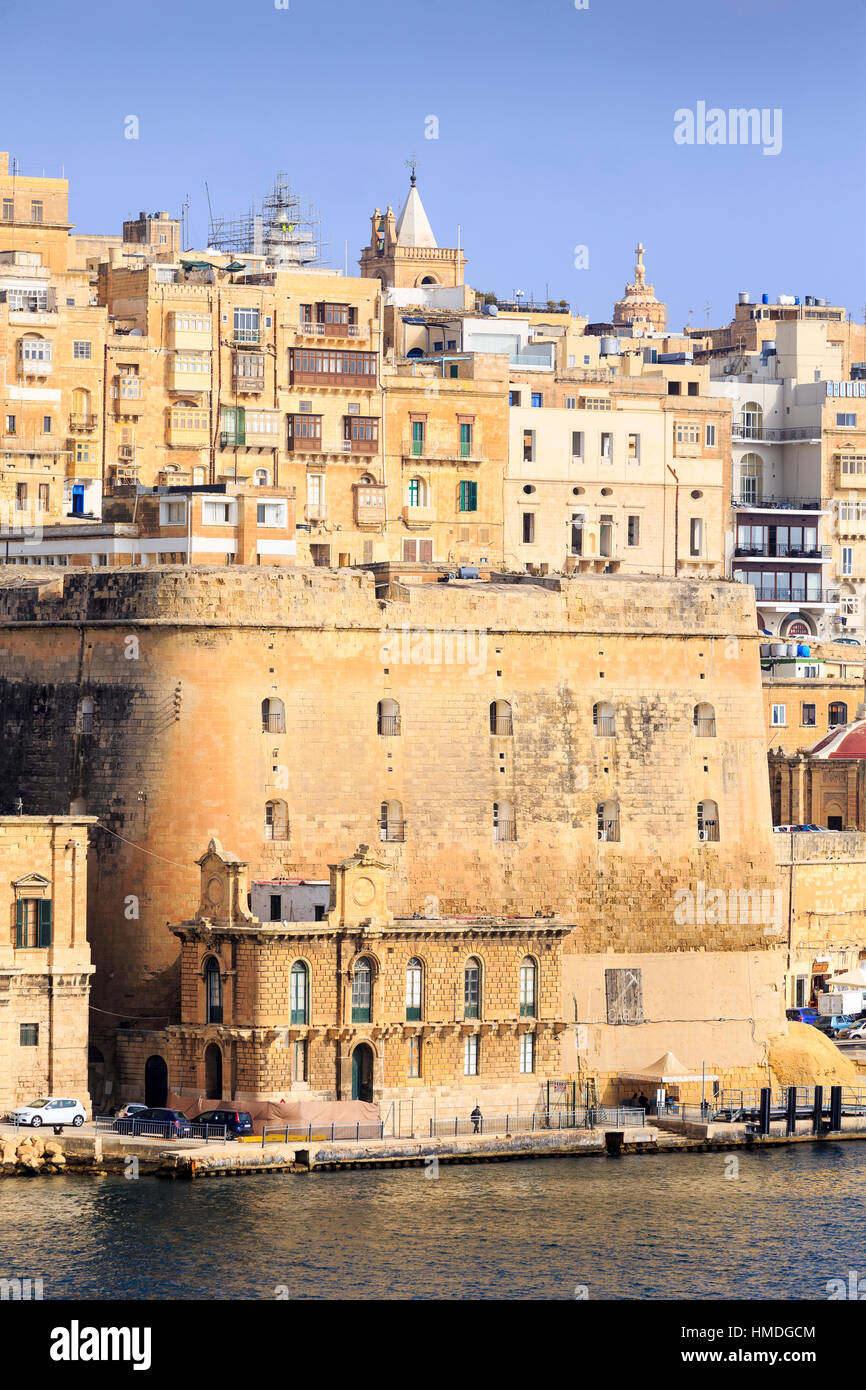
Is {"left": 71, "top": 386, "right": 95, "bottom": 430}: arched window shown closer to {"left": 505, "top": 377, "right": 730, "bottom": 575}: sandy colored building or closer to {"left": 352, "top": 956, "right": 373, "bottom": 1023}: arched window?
{"left": 505, "top": 377, "right": 730, "bottom": 575}: sandy colored building

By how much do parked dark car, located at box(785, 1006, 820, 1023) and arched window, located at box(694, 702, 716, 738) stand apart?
8.08 m

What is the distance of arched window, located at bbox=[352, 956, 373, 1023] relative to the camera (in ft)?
204

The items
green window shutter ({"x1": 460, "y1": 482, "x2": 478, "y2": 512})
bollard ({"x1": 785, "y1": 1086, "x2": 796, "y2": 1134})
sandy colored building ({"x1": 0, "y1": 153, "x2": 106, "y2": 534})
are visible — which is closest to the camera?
bollard ({"x1": 785, "y1": 1086, "x2": 796, "y2": 1134})

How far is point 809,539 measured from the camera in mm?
103562

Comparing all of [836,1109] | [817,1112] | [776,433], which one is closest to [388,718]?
[817,1112]

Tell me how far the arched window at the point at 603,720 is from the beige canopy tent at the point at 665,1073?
6.23m

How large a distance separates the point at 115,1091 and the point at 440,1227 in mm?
9435

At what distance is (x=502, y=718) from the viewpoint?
67.4 metres

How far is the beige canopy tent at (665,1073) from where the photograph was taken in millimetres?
66500

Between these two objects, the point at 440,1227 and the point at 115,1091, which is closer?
the point at 440,1227

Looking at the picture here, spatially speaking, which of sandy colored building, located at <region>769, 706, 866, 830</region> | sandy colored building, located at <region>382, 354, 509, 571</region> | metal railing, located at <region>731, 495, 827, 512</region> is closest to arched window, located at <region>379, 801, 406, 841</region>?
sandy colored building, located at <region>769, 706, 866, 830</region>
